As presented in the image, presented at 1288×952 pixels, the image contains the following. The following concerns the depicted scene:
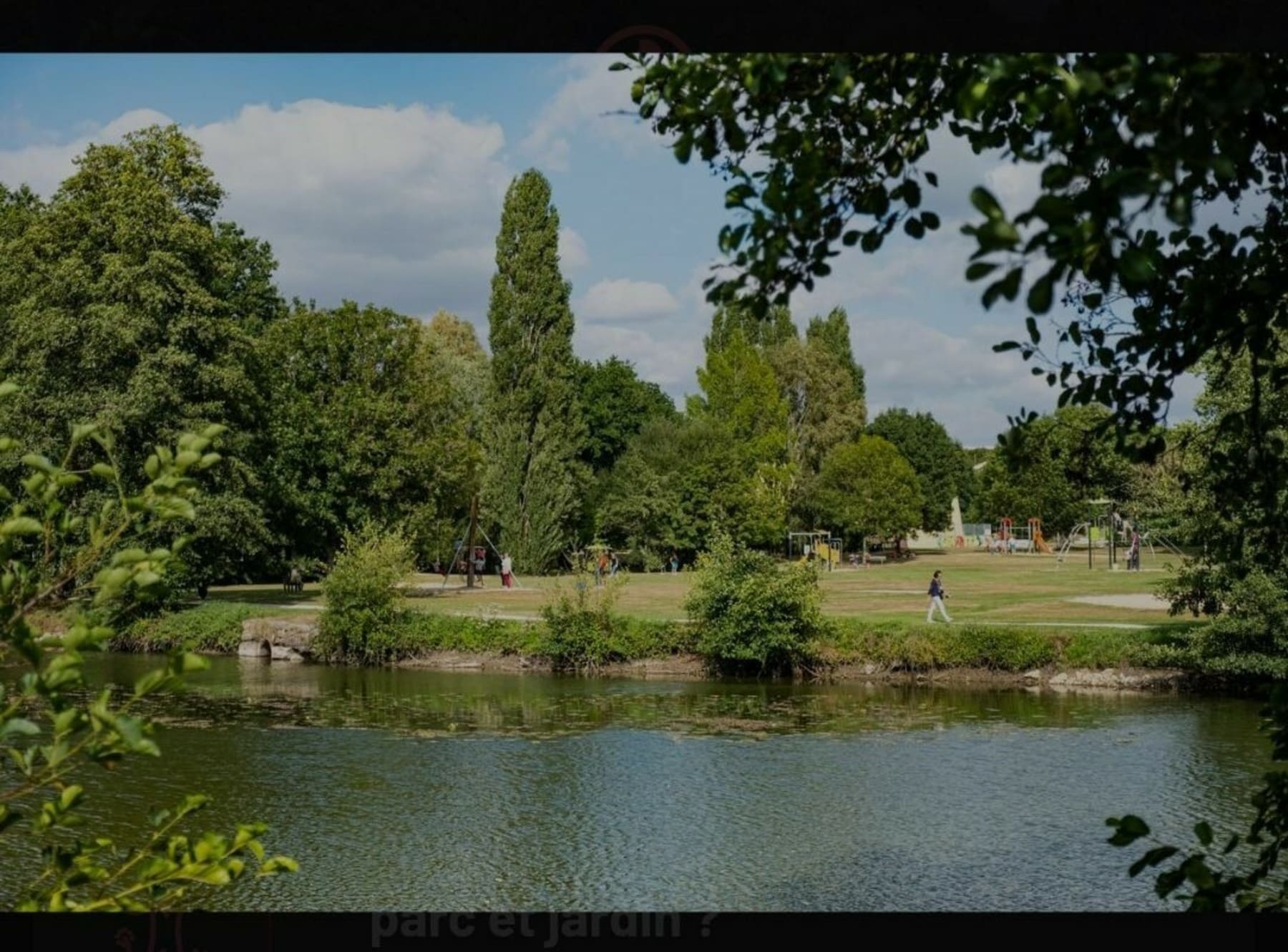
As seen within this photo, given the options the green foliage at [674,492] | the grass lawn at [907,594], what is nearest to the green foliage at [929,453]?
the grass lawn at [907,594]

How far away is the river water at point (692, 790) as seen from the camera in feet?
29.9

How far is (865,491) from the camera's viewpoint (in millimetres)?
42094

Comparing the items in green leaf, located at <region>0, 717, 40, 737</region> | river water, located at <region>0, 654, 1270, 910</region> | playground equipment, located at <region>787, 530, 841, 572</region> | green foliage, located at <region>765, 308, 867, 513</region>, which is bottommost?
river water, located at <region>0, 654, 1270, 910</region>

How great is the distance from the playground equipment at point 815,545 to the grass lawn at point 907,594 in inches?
27.5

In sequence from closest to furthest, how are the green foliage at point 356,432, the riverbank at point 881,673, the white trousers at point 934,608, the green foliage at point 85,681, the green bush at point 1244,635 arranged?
the green foliage at point 85,681 < the green bush at point 1244,635 < the riverbank at point 881,673 < the white trousers at point 934,608 < the green foliage at point 356,432

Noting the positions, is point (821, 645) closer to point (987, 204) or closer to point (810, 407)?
point (987, 204)

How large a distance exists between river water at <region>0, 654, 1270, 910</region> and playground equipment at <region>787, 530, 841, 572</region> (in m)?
20.2

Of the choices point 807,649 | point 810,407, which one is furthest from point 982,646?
point 810,407

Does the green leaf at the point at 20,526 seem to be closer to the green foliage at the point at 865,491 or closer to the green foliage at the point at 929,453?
the green foliage at the point at 865,491

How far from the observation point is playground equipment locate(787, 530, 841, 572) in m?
38.6

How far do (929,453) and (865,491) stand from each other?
11.4 metres

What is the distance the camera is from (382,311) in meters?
30.4

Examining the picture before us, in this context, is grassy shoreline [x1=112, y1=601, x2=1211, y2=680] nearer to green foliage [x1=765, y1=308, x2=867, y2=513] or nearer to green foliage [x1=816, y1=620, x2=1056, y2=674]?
green foliage [x1=816, y1=620, x2=1056, y2=674]

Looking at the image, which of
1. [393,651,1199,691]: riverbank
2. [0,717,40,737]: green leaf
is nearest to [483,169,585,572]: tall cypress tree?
[393,651,1199,691]: riverbank
